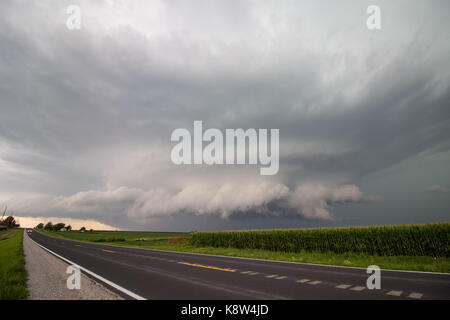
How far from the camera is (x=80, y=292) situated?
23.8 feet

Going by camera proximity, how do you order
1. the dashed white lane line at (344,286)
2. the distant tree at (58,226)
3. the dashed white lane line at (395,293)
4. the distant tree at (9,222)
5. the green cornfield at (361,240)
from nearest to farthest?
the dashed white lane line at (395,293), the dashed white lane line at (344,286), the green cornfield at (361,240), the distant tree at (58,226), the distant tree at (9,222)

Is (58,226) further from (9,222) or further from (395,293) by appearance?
(395,293)

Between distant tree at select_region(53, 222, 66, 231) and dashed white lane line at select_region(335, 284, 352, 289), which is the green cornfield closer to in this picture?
dashed white lane line at select_region(335, 284, 352, 289)

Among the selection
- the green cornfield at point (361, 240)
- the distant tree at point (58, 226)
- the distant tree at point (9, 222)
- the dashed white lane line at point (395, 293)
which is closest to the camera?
the dashed white lane line at point (395, 293)

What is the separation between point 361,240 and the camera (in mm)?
18750

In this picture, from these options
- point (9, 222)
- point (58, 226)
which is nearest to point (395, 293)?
point (58, 226)

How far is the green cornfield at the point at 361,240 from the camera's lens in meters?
15.8

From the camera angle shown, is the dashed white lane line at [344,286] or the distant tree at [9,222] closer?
the dashed white lane line at [344,286]

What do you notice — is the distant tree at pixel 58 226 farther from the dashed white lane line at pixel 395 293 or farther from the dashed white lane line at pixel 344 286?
the dashed white lane line at pixel 395 293

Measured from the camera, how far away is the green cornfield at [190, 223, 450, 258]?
15820 mm

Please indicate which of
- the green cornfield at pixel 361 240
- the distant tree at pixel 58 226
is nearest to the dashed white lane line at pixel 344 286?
the green cornfield at pixel 361 240
